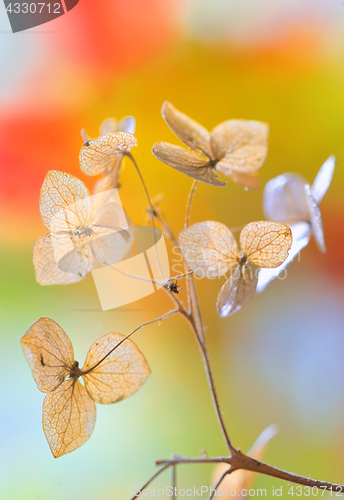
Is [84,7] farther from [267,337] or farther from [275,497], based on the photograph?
[275,497]

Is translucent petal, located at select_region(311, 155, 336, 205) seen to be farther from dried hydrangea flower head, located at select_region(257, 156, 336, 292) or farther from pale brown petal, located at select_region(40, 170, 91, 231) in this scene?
pale brown petal, located at select_region(40, 170, 91, 231)

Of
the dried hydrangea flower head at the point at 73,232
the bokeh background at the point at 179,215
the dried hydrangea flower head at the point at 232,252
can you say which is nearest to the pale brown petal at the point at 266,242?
the dried hydrangea flower head at the point at 232,252

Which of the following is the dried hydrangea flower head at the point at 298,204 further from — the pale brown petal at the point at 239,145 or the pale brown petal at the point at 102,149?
the pale brown petal at the point at 102,149

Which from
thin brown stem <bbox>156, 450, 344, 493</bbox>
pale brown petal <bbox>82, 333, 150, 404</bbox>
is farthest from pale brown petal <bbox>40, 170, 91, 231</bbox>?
thin brown stem <bbox>156, 450, 344, 493</bbox>

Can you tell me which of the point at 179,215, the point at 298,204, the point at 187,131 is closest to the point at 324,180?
the point at 298,204

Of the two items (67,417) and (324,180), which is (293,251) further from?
(67,417)
